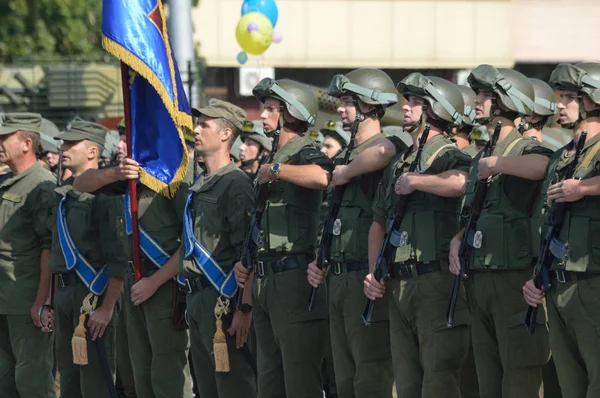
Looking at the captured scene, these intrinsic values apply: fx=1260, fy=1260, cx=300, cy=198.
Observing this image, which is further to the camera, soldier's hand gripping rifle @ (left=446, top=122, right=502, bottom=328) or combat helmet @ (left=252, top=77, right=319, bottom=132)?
combat helmet @ (left=252, top=77, right=319, bottom=132)

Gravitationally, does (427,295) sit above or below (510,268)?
below

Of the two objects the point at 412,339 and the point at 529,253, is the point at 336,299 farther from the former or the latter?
the point at 529,253

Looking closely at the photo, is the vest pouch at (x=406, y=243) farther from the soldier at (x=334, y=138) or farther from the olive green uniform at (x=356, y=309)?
the soldier at (x=334, y=138)

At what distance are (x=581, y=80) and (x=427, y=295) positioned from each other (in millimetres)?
1607

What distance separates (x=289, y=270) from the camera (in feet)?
27.0

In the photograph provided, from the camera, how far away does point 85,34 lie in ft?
98.3

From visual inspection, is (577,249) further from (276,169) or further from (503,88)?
(276,169)

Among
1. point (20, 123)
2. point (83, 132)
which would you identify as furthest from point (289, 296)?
point (20, 123)

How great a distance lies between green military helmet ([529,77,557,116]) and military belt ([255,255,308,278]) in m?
1.80

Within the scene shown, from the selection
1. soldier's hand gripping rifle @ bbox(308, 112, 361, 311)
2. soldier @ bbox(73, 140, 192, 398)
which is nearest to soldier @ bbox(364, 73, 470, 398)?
soldier's hand gripping rifle @ bbox(308, 112, 361, 311)

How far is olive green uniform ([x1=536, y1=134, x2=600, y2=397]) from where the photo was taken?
663 cm

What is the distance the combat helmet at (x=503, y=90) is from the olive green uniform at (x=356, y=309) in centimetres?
81

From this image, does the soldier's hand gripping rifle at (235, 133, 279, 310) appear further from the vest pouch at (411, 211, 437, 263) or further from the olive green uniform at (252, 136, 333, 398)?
the vest pouch at (411, 211, 437, 263)

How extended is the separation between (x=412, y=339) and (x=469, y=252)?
648mm
